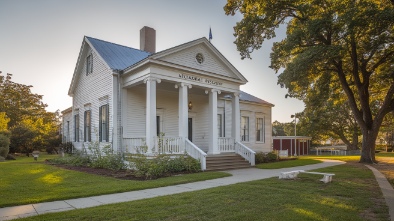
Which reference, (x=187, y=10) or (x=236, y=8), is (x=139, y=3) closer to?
(x=187, y=10)

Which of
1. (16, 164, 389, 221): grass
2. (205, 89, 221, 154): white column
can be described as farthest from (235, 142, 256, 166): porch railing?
(16, 164, 389, 221): grass

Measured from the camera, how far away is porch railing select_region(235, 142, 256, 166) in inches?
624

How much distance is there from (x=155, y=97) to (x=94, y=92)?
5.57 metres

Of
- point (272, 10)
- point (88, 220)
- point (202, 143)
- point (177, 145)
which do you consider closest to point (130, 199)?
point (88, 220)

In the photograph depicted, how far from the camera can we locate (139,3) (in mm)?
14562

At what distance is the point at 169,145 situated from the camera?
1356 cm

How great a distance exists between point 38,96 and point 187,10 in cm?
3827

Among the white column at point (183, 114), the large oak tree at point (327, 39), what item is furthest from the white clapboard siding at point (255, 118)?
the white column at point (183, 114)

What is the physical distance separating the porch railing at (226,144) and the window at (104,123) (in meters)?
6.42

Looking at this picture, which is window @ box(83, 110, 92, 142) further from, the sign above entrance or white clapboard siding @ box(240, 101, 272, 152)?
white clapboard siding @ box(240, 101, 272, 152)

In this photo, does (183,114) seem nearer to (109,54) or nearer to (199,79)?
(199,79)

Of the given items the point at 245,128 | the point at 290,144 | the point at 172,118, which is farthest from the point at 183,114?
the point at 290,144

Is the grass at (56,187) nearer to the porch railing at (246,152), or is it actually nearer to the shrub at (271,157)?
the porch railing at (246,152)

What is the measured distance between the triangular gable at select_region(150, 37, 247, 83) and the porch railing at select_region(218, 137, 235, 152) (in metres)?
3.79
